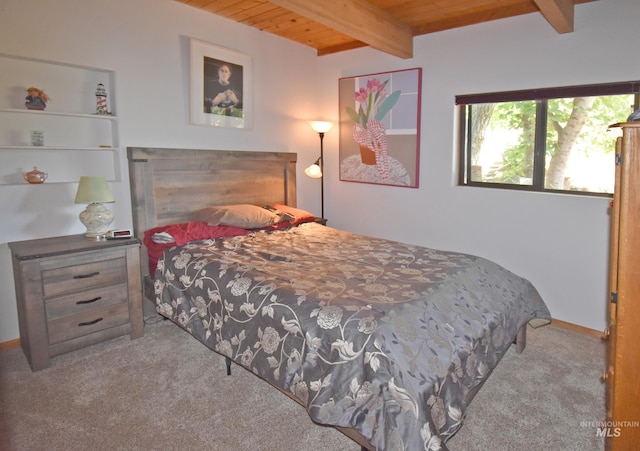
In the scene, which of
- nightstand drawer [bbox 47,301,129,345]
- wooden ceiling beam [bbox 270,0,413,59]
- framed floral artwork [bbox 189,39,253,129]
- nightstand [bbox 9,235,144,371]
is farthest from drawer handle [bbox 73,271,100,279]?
wooden ceiling beam [bbox 270,0,413,59]

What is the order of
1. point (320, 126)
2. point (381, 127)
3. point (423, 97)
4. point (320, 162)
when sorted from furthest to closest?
point (320, 162) < point (320, 126) < point (381, 127) < point (423, 97)

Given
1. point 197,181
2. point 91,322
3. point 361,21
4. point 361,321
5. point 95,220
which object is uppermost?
point 361,21

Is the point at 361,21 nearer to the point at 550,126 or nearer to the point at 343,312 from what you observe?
the point at 550,126

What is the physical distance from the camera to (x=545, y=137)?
10.4ft

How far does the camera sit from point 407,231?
3.96 m

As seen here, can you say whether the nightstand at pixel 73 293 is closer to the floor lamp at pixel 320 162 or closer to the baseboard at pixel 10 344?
the baseboard at pixel 10 344

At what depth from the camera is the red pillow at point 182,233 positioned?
2912 mm

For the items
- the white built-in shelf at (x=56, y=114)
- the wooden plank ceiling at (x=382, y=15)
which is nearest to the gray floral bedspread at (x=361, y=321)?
the white built-in shelf at (x=56, y=114)

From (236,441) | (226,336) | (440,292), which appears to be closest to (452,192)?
(440,292)

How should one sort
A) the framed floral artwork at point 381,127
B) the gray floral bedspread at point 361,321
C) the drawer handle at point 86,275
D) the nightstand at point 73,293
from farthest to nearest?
the framed floral artwork at point 381,127
the drawer handle at point 86,275
the nightstand at point 73,293
the gray floral bedspread at point 361,321

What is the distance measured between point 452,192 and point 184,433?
2802mm

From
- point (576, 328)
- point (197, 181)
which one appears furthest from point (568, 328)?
point (197, 181)

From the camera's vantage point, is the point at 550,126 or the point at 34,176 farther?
the point at 550,126

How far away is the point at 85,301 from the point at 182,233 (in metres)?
0.76
